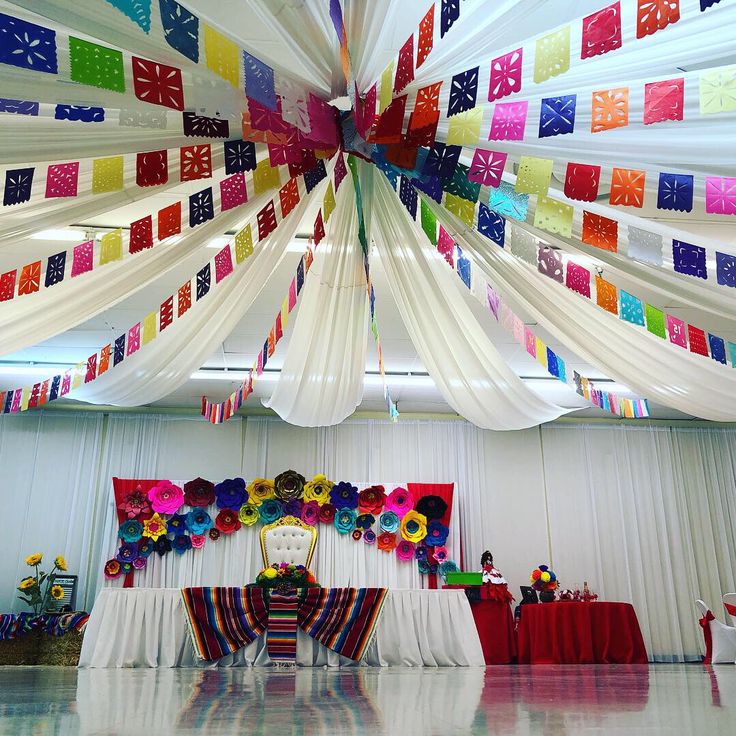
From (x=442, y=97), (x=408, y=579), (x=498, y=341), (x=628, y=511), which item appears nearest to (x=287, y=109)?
(x=442, y=97)

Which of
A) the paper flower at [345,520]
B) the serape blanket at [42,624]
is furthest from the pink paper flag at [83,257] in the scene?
the paper flower at [345,520]

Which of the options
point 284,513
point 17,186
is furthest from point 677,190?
point 284,513

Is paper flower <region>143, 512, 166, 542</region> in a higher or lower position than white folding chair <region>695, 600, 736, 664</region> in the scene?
higher

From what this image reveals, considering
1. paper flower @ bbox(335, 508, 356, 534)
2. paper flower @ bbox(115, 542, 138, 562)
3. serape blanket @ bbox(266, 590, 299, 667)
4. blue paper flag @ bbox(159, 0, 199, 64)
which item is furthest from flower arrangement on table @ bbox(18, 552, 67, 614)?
blue paper flag @ bbox(159, 0, 199, 64)

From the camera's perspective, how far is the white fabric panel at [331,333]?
12.3ft

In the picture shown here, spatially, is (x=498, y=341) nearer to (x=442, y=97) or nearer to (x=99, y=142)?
(x=442, y=97)

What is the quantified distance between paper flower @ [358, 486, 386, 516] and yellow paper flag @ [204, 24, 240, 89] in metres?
6.39

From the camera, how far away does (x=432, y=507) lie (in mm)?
8156

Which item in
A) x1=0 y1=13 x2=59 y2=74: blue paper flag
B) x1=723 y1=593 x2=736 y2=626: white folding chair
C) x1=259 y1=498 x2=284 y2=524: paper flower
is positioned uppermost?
x1=0 y1=13 x2=59 y2=74: blue paper flag

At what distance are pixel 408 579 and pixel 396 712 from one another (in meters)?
6.70

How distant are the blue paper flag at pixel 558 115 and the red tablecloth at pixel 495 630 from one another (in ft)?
17.7

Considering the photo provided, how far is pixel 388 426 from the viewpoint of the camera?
29.0 ft

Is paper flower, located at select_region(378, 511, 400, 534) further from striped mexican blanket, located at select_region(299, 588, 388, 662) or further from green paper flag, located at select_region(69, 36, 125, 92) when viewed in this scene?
green paper flag, located at select_region(69, 36, 125, 92)

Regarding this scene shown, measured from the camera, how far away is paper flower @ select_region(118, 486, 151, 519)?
25.8 feet
